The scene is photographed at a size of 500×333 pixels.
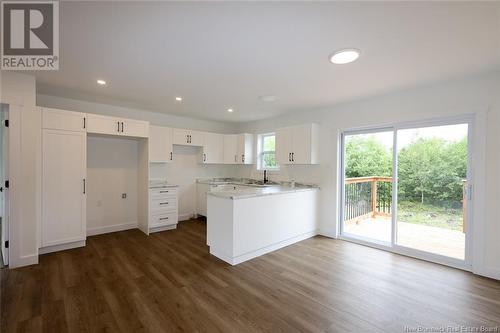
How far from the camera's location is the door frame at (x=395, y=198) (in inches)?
112

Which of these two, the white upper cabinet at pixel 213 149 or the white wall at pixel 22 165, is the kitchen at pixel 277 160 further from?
the white upper cabinet at pixel 213 149

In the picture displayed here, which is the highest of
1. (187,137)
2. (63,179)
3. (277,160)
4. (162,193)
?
(187,137)

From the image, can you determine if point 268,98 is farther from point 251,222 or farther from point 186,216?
point 186,216

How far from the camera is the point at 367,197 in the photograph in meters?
3.96

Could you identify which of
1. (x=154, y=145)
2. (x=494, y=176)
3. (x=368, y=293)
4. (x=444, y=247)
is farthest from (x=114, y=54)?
(x=444, y=247)

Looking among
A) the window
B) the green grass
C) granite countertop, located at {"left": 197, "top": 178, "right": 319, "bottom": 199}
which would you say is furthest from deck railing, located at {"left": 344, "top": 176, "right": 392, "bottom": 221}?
the window

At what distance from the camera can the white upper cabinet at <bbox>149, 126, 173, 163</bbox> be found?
14.7 feet

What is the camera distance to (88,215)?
13.6ft

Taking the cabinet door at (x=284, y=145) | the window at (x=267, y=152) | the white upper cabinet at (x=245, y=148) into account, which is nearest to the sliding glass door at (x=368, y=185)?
the cabinet door at (x=284, y=145)

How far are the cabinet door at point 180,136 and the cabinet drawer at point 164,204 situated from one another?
1253 millimetres

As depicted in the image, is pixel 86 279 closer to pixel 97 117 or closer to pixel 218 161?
pixel 97 117

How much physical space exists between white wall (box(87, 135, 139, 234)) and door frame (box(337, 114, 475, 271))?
13.9ft

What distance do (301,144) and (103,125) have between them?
357 centimetres

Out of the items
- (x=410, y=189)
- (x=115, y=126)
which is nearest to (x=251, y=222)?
(x=410, y=189)
